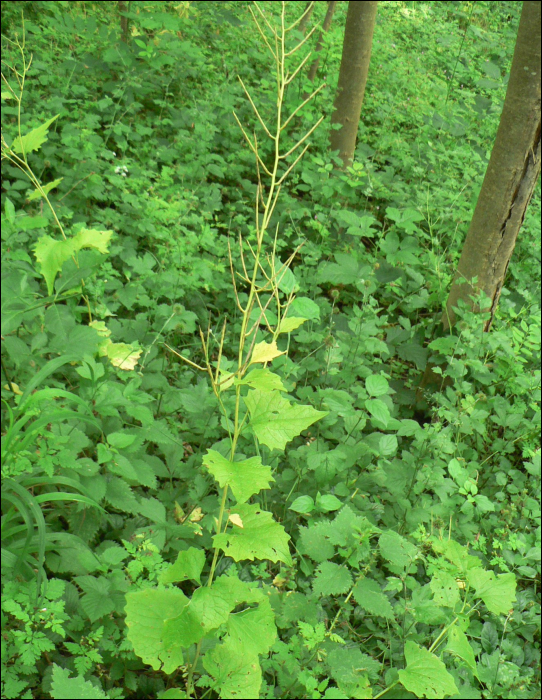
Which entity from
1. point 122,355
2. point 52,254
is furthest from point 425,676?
point 52,254

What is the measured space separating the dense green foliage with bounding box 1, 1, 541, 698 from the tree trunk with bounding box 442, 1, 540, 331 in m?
0.26

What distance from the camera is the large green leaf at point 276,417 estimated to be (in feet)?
3.81

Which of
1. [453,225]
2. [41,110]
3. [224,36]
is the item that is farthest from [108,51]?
[453,225]

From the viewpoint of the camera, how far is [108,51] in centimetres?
464

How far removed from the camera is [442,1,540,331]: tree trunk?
2607mm

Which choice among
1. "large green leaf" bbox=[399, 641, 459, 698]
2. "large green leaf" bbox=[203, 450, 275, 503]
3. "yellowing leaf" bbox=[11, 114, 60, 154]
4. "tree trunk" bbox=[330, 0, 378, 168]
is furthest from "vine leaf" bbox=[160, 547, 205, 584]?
"tree trunk" bbox=[330, 0, 378, 168]

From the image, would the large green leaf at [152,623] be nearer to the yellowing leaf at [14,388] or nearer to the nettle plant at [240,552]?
the nettle plant at [240,552]

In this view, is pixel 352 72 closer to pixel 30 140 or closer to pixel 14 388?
pixel 30 140

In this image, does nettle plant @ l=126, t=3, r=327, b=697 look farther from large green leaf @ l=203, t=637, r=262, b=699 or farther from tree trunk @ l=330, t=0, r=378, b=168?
tree trunk @ l=330, t=0, r=378, b=168

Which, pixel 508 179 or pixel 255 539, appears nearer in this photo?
pixel 255 539

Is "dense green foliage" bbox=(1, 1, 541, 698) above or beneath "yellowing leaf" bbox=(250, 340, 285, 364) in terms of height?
beneath

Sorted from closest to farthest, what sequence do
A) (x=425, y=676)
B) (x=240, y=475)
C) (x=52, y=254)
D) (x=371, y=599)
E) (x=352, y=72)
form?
(x=240, y=475)
(x=425, y=676)
(x=371, y=599)
(x=52, y=254)
(x=352, y=72)

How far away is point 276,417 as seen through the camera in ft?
3.94

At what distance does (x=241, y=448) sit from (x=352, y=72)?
3.29 metres
